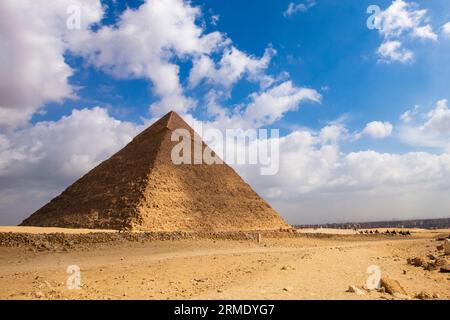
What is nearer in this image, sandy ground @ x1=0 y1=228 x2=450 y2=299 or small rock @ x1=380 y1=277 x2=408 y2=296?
sandy ground @ x1=0 y1=228 x2=450 y2=299

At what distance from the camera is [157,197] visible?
3641cm

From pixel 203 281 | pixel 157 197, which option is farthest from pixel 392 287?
pixel 157 197

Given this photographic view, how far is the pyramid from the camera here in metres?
34.0

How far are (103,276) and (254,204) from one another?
121ft

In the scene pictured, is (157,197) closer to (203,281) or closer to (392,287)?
(203,281)

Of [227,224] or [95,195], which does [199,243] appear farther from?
[95,195]

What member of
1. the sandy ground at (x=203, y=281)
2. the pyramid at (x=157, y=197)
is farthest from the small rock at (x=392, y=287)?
the pyramid at (x=157, y=197)

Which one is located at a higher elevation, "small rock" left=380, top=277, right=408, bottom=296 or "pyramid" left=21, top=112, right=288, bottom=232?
"pyramid" left=21, top=112, right=288, bottom=232

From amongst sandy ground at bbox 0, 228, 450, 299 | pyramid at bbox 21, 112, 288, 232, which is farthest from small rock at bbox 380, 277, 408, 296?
pyramid at bbox 21, 112, 288, 232

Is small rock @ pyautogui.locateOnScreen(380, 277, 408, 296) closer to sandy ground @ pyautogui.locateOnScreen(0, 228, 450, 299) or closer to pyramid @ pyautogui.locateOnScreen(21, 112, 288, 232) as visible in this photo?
sandy ground @ pyautogui.locateOnScreen(0, 228, 450, 299)

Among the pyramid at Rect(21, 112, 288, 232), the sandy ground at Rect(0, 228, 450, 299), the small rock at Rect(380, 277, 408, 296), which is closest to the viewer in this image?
the sandy ground at Rect(0, 228, 450, 299)

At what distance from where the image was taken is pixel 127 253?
57.7ft
